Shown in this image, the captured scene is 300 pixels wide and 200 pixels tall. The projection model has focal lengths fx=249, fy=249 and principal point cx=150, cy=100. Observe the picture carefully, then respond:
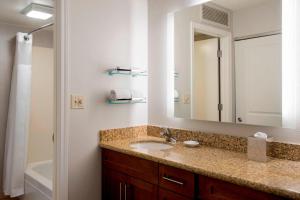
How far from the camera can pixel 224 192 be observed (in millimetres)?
1271

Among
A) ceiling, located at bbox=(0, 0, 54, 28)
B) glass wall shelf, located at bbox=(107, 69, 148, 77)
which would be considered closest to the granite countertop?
glass wall shelf, located at bbox=(107, 69, 148, 77)

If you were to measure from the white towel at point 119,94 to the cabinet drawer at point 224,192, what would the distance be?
1.01m

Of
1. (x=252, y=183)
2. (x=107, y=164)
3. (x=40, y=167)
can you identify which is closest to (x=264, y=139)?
(x=252, y=183)

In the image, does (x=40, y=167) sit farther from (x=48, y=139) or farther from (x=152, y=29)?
(x=152, y=29)

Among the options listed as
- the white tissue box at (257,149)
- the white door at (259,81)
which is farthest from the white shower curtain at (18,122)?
the white tissue box at (257,149)

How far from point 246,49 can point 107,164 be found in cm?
138

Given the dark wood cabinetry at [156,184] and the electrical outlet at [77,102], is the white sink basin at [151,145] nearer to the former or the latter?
the dark wood cabinetry at [156,184]

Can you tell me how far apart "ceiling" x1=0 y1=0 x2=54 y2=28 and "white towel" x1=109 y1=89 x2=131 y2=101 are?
1044mm

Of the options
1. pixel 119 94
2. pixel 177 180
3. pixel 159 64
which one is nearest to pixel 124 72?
pixel 119 94

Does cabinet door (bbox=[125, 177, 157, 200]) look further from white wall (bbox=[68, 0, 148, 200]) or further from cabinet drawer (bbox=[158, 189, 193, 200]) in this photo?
white wall (bbox=[68, 0, 148, 200])

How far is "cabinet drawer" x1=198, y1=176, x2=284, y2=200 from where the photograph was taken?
3.81 feet

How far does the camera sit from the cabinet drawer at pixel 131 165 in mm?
1658

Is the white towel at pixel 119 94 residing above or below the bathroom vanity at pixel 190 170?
above

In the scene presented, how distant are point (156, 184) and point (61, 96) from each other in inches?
36.8
